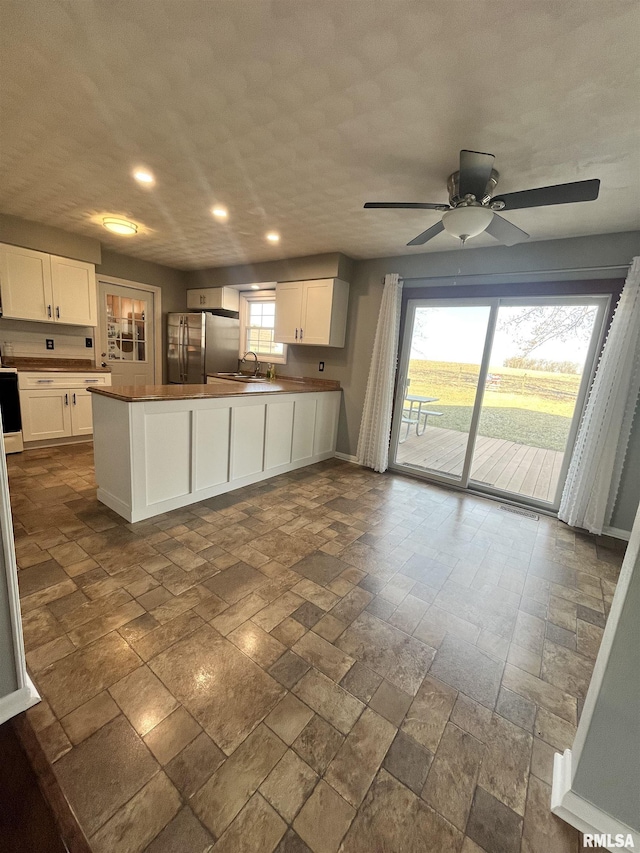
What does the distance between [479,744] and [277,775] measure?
0.76 m

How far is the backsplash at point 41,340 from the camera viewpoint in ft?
13.4

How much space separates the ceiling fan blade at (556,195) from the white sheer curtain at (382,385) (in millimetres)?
2044

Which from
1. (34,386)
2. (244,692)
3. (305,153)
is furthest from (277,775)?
(34,386)

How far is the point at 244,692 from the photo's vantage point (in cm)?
139

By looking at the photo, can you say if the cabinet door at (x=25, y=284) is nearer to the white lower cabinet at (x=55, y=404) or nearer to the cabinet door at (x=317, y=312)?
the white lower cabinet at (x=55, y=404)

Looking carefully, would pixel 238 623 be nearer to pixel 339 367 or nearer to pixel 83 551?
pixel 83 551

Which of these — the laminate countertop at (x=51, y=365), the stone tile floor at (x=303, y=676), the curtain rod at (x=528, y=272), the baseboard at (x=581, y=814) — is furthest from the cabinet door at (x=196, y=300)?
the baseboard at (x=581, y=814)

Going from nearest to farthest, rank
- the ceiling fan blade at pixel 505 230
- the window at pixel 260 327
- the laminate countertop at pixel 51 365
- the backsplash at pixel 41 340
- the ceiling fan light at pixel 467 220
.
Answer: the ceiling fan light at pixel 467 220
the ceiling fan blade at pixel 505 230
the laminate countertop at pixel 51 365
the backsplash at pixel 41 340
the window at pixel 260 327

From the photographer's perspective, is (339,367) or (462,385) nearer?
(462,385)

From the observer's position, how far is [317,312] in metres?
4.22

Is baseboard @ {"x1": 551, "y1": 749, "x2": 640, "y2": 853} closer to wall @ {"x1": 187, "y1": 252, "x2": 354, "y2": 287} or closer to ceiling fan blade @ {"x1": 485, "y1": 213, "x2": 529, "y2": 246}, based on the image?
ceiling fan blade @ {"x1": 485, "y1": 213, "x2": 529, "y2": 246}

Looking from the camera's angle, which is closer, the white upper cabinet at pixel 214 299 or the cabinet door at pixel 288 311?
the cabinet door at pixel 288 311

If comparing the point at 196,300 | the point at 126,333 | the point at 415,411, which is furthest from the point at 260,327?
the point at 415,411

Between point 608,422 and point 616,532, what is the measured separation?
1.03 metres
